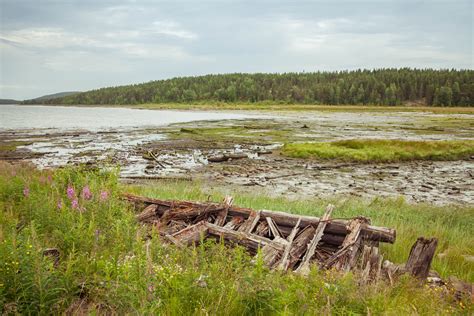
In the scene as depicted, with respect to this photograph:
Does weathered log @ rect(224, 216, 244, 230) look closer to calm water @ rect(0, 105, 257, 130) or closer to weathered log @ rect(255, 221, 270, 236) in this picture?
weathered log @ rect(255, 221, 270, 236)

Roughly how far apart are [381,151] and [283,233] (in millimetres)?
21357

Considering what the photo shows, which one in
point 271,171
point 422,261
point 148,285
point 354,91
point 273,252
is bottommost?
point 271,171

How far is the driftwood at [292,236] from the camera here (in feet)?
20.0

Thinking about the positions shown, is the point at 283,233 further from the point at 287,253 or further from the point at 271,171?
the point at 271,171

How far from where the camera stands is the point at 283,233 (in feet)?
25.0

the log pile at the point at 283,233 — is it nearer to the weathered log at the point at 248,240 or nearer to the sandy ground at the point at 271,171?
the weathered log at the point at 248,240

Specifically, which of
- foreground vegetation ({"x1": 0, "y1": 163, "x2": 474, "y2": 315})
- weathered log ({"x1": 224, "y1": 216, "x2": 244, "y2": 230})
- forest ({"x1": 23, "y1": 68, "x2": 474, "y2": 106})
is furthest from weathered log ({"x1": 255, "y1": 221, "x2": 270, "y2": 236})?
forest ({"x1": 23, "y1": 68, "x2": 474, "y2": 106})

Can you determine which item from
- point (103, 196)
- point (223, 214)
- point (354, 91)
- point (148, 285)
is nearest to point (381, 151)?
point (223, 214)

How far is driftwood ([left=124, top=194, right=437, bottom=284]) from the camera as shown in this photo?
6.09 meters

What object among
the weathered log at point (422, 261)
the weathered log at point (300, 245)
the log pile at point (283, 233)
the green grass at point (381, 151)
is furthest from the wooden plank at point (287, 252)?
the green grass at point (381, 151)

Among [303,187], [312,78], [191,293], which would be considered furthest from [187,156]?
[312,78]

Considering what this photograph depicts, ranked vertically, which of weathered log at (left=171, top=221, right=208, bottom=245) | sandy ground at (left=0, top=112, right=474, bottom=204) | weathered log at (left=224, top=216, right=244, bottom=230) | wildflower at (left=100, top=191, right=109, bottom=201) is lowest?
sandy ground at (left=0, top=112, right=474, bottom=204)

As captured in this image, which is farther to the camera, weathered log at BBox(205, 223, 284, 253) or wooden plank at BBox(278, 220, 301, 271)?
weathered log at BBox(205, 223, 284, 253)

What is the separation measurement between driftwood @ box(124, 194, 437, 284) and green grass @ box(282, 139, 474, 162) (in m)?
19.1
